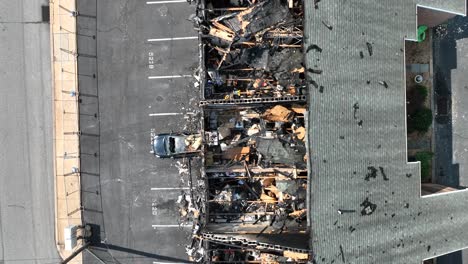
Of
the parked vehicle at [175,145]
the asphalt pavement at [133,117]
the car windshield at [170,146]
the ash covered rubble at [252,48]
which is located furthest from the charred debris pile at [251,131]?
the asphalt pavement at [133,117]

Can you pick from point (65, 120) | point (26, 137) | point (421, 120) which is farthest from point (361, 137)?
point (26, 137)

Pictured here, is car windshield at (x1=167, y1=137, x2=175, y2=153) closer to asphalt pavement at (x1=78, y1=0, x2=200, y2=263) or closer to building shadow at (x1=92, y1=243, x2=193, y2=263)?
asphalt pavement at (x1=78, y1=0, x2=200, y2=263)

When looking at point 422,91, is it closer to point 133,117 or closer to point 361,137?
point 361,137

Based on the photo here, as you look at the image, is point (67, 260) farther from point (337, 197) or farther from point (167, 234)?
point (337, 197)

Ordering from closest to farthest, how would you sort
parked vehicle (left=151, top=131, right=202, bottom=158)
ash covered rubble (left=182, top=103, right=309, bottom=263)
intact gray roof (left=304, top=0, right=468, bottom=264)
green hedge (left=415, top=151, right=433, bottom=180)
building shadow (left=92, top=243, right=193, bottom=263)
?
intact gray roof (left=304, top=0, right=468, bottom=264), ash covered rubble (left=182, top=103, right=309, bottom=263), parked vehicle (left=151, top=131, right=202, bottom=158), green hedge (left=415, top=151, right=433, bottom=180), building shadow (left=92, top=243, right=193, bottom=263)

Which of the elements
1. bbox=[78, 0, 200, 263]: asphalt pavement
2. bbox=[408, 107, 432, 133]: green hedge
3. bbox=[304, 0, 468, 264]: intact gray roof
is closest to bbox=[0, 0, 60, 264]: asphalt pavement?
bbox=[78, 0, 200, 263]: asphalt pavement

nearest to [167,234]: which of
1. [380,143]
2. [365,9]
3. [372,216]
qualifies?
[372,216]

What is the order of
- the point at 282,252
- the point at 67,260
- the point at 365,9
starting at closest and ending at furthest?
the point at 365,9, the point at 282,252, the point at 67,260
